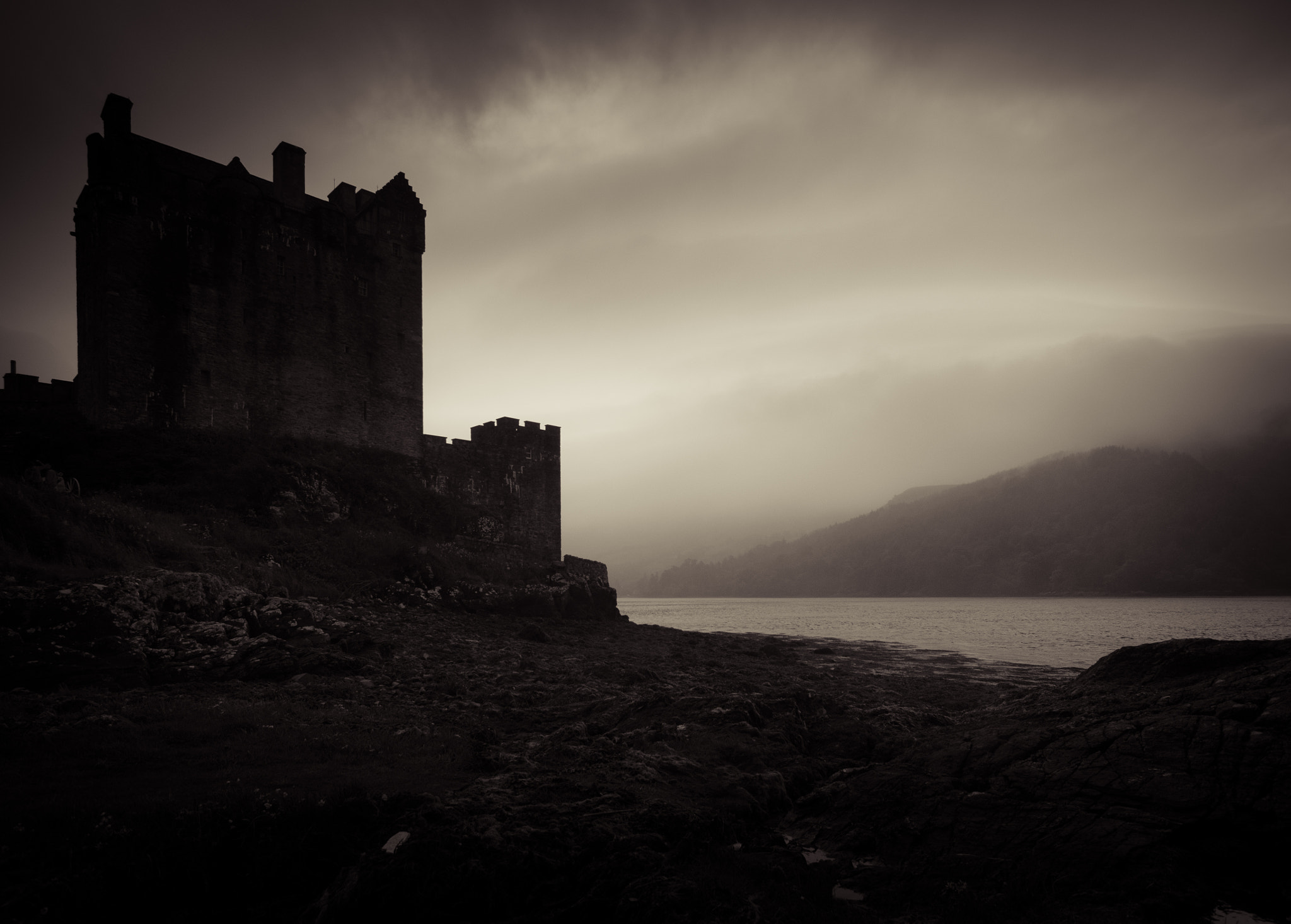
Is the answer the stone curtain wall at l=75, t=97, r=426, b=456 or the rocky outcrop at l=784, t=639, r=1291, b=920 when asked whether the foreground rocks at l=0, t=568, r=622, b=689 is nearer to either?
the rocky outcrop at l=784, t=639, r=1291, b=920

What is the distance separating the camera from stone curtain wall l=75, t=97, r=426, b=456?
1141 inches

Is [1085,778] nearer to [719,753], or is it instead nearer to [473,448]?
[719,753]

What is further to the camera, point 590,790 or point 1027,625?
point 1027,625

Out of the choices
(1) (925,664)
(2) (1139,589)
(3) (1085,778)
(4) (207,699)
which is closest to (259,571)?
(4) (207,699)

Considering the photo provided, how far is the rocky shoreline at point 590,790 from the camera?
23.2ft

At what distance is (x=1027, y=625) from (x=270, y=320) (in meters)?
64.1

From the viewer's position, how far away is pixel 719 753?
11281mm

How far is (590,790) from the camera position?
9.14 m

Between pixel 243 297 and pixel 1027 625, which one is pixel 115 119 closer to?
pixel 243 297

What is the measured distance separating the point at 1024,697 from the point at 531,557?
2926 cm

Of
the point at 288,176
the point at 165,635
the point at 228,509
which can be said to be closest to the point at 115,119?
the point at 288,176

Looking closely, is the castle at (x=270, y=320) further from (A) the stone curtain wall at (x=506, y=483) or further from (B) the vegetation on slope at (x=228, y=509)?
(B) the vegetation on slope at (x=228, y=509)

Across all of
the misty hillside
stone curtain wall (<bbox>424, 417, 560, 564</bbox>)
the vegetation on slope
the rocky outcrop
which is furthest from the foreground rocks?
the misty hillside

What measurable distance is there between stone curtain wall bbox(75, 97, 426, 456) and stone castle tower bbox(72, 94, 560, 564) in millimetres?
63
